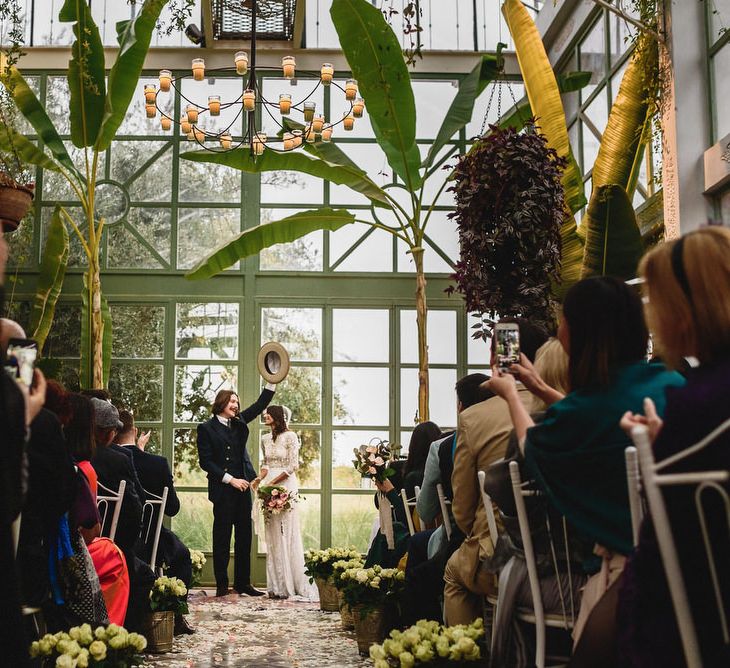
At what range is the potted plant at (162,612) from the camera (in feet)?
15.9

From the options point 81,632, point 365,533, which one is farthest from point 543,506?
point 365,533

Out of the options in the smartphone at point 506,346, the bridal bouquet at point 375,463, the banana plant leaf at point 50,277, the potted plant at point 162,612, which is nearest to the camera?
the smartphone at point 506,346

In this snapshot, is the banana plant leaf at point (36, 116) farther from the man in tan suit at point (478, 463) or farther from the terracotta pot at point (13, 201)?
the man in tan suit at point (478, 463)

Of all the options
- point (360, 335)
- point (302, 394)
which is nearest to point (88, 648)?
point (302, 394)

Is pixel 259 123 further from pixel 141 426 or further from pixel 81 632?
pixel 81 632

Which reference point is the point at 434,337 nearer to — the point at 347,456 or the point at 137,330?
the point at 347,456

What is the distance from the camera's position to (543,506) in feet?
7.60

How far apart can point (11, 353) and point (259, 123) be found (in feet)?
25.1

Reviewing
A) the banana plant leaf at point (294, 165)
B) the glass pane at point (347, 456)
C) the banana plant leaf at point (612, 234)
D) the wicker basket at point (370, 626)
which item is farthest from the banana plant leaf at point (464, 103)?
the wicker basket at point (370, 626)

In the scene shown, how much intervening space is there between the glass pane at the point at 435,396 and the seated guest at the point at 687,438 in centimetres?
708

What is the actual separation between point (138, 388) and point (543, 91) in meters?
4.45

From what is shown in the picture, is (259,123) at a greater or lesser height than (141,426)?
greater

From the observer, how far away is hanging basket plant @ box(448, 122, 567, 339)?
186 inches

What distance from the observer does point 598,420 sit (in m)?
2.01
